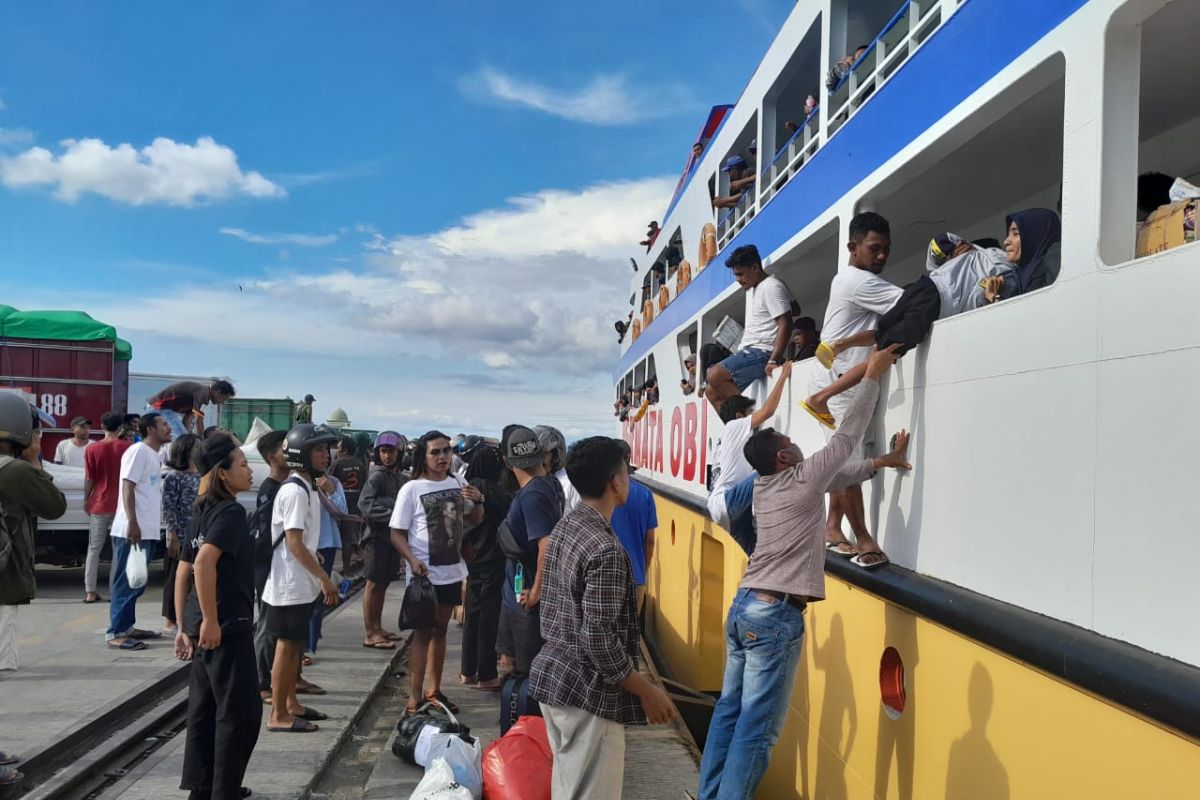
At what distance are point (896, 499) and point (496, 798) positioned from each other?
6.95ft

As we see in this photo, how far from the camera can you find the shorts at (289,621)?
Answer: 4.94 meters

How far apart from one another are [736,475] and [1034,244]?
183 cm

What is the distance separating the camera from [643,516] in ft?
19.1

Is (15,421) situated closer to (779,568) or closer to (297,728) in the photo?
(297,728)

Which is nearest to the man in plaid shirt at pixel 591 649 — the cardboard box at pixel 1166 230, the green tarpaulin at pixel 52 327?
the cardboard box at pixel 1166 230

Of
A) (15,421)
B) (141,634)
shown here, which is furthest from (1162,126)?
(141,634)

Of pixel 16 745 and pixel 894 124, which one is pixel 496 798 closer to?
pixel 16 745

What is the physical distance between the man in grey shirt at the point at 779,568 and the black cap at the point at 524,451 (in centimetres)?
141

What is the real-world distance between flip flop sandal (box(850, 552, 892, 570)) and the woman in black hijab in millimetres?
1159

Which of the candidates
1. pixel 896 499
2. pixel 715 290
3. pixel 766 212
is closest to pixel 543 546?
pixel 896 499

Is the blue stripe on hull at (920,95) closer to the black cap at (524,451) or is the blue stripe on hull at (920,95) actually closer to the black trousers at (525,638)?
the black cap at (524,451)

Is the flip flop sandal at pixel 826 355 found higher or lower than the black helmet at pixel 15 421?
higher

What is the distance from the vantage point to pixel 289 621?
16.2 feet

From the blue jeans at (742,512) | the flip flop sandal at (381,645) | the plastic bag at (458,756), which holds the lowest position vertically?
the flip flop sandal at (381,645)
